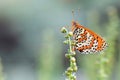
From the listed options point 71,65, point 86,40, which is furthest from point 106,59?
point 71,65

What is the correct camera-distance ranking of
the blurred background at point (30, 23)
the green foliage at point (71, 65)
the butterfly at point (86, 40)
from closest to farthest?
the green foliage at point (71, 65) → the butterfly at point (86, 40) → the blurred background at point (30, 23)

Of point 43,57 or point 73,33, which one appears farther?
point 43,57

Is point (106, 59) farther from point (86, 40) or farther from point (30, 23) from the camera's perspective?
point (30, 23)

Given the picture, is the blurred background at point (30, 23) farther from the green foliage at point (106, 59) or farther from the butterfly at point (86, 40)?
the butterfly at point (86, 40)

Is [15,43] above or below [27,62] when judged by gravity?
above

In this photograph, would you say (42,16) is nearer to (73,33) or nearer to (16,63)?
(16,63)

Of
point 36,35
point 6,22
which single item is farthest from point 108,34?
point 6,22

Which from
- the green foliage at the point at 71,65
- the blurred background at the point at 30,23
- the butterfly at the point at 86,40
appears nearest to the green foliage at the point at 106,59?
the butterfly at the point at 86,40

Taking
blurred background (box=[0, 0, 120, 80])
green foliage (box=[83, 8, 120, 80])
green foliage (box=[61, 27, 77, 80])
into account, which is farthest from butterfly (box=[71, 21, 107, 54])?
blurred background (box=[0, 0, 120, 80])
